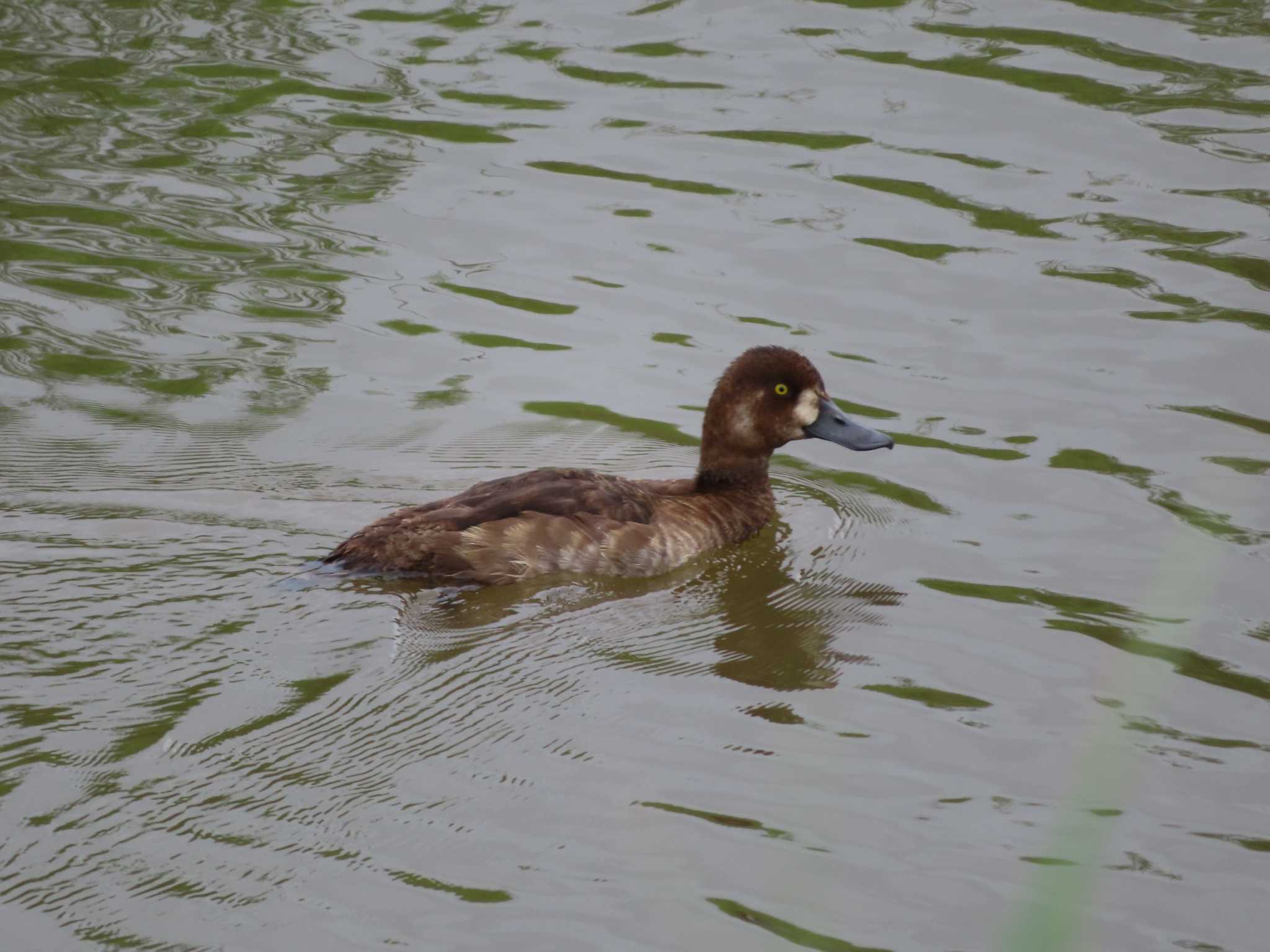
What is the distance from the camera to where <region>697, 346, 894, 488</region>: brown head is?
774 centimetres

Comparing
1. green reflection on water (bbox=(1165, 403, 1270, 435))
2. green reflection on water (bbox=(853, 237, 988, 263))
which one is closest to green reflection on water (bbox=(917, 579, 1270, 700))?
green reflection on water (bbox=(1165, 403, 1270, 435))

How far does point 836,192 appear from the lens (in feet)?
34.8

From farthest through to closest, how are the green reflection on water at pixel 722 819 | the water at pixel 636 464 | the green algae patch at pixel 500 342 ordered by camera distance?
the green algae patch at pixel 500 342 → the green reflection on water at pixel 722 819 → the water at pixel 636 464

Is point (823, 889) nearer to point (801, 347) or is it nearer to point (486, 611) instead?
point (486, 611)

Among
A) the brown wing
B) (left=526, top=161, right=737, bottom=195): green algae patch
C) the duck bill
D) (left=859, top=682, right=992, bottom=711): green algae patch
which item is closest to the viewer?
(left=859, top=682, right=992, bottom=711): green algae patch

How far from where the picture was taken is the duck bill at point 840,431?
768 cm

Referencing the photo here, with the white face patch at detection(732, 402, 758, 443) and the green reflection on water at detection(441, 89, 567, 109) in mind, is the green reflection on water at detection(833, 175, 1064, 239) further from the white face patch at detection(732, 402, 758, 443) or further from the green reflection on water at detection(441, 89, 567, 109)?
the white face patch at detection(732, 402, 758, 443)

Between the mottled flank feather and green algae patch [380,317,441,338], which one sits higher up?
green algae patch [380,317,441,338]

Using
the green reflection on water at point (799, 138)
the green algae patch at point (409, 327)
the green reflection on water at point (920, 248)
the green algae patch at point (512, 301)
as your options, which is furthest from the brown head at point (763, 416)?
the green reflection on water at point (799, 138)

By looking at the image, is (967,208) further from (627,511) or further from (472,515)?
(472,515)

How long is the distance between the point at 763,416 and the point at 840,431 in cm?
37

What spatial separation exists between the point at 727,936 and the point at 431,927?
0.83m

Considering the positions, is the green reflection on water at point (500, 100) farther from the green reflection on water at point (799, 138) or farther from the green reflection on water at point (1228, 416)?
the green reflection on water at point (1228, 416)

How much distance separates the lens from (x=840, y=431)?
7762 mm
